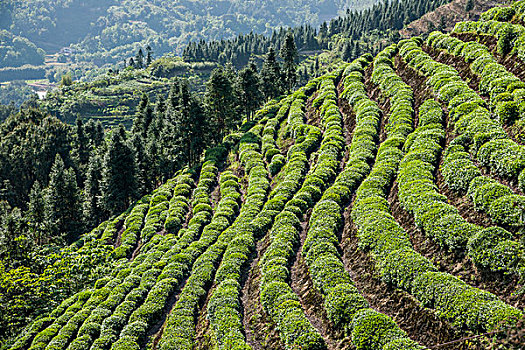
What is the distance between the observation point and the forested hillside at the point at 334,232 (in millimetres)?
20375

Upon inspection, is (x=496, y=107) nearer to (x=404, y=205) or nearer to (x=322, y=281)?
(x=404, y=205)

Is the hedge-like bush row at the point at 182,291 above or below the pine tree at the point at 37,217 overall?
above

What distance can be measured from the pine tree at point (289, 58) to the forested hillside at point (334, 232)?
19.7 m

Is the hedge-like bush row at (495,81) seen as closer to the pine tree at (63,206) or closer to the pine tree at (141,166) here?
the pine tree at (141,166)

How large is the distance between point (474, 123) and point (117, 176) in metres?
62.2

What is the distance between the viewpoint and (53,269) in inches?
2069

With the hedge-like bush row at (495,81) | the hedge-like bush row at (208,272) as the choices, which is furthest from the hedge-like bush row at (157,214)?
the hedge-like bush row at (495,81)

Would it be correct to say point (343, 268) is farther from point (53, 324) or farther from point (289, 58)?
point (289, 58)

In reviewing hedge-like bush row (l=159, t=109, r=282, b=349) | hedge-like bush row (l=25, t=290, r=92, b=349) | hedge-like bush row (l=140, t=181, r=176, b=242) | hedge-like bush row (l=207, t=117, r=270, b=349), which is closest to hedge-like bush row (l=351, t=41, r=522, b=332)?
hedge-like bush row (l=207, t=117, r=270, b=349)

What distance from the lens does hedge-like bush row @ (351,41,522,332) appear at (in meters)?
17.2

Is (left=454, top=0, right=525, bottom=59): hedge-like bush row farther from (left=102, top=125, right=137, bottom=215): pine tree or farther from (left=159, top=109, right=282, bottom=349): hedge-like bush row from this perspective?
(left=102, top=125, right=137, bottom=215): pine tree

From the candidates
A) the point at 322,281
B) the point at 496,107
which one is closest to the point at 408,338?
the point at 322,281

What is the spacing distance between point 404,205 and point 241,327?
14.8m

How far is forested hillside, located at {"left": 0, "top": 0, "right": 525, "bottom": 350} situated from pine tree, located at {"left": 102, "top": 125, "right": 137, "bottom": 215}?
0.28m
